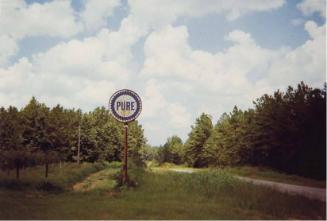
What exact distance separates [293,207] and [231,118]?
51.6 metres

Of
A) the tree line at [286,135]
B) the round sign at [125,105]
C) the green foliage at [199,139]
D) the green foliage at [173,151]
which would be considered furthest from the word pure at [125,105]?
the green foliage at [173,151]

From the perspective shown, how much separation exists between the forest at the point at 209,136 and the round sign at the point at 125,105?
683 centimetres

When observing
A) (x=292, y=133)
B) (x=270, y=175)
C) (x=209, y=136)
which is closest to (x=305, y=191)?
(x=270, y=175)

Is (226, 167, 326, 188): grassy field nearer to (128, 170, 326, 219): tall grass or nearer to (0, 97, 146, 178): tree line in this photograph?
(128, 170, 326, 219): tall grass

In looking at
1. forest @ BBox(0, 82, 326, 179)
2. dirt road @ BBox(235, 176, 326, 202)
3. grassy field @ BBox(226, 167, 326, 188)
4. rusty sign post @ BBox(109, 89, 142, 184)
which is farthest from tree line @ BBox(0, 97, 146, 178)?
rusty sign post @ BBox(109, 89, 142, 184)

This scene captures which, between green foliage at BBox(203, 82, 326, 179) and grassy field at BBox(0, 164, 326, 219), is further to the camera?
green foliage at BBox(203, 82, 326, 179)

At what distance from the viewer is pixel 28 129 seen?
5394cm

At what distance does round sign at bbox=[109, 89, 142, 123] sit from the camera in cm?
1614

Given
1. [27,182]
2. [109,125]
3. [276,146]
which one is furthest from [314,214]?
[109,125]

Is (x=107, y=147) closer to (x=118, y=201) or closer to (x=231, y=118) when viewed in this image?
(x=231, y=118)

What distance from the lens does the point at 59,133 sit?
5516 centimetres

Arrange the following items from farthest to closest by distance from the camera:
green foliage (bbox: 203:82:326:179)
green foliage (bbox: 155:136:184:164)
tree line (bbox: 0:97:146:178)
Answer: green foliage (bbox: 155:136:184:164) < tree line (bbox: 0:97:146:178) < green foliage (bbox: 203:82:326:179)

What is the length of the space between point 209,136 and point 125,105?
→ 200ft

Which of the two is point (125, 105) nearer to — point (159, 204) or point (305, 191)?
point (159, 204)
